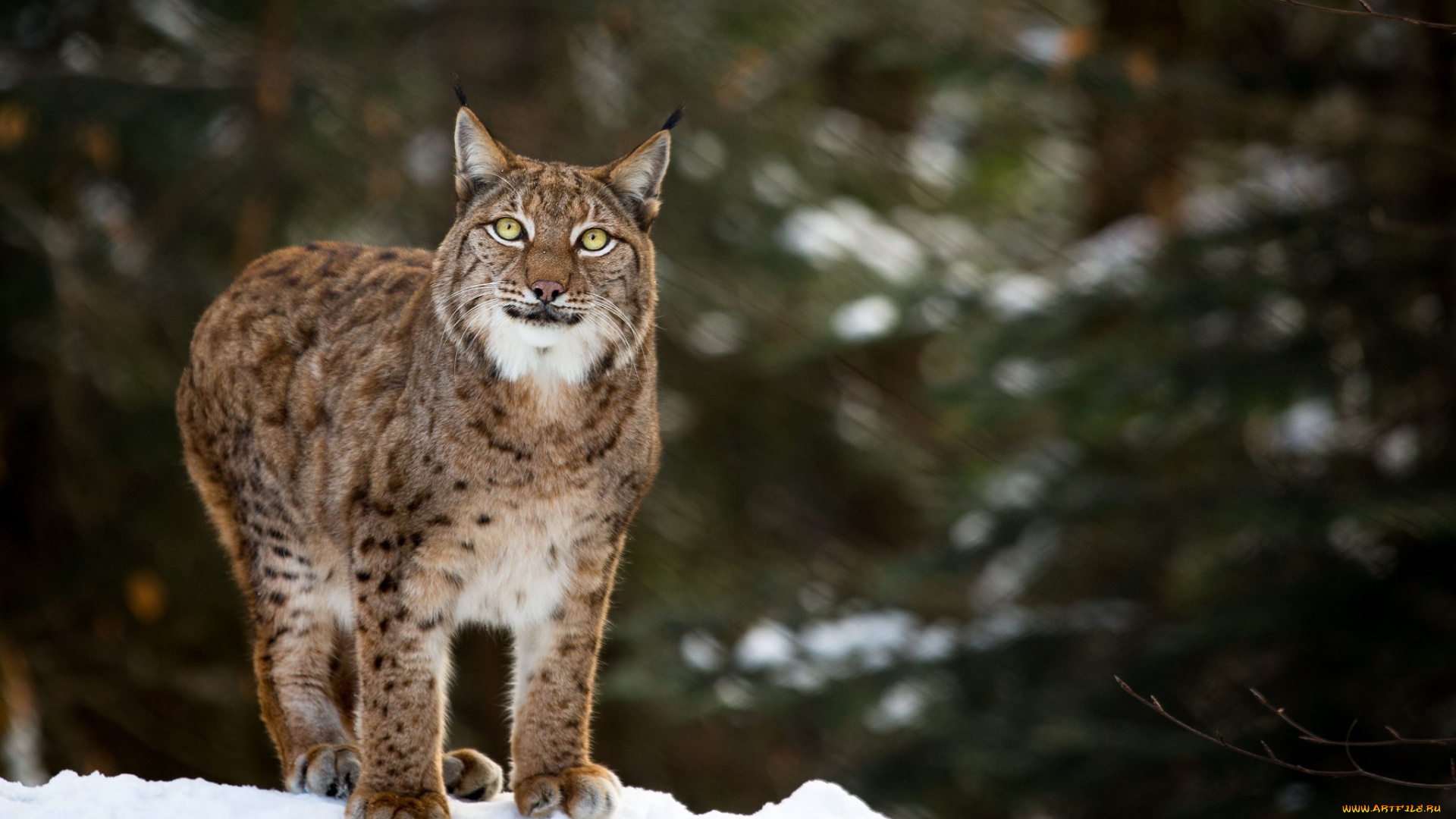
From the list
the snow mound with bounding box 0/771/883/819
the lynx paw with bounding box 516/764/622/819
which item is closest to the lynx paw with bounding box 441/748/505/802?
the snow mound with bounding box 0/771/883/819

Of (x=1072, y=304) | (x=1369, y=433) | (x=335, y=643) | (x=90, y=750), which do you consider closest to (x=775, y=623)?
(x=1072, y=304)

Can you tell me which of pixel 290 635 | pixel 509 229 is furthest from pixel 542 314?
pixel 290 635

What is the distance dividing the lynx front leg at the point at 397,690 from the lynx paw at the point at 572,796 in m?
0.22

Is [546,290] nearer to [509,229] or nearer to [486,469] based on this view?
[509,229]

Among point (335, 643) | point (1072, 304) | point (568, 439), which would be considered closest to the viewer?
point (568, 439)

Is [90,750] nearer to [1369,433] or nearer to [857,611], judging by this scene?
[857,611]

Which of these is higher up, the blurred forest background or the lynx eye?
the lynx eye

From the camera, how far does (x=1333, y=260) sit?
869 centimetres

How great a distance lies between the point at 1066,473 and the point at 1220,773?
1879 millimetres

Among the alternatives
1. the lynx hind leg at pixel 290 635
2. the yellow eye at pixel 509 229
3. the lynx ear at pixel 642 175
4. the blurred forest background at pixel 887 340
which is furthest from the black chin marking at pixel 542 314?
the blurred forest background at pixel 887 340

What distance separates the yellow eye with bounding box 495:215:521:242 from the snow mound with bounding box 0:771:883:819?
1.52 meters

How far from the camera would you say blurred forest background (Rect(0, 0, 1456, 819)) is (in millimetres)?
8633

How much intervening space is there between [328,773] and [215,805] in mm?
330

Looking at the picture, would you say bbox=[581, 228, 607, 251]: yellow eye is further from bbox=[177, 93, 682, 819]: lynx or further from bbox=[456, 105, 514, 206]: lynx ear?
bbox=[456, 105, 514, 206]: lynx ear
